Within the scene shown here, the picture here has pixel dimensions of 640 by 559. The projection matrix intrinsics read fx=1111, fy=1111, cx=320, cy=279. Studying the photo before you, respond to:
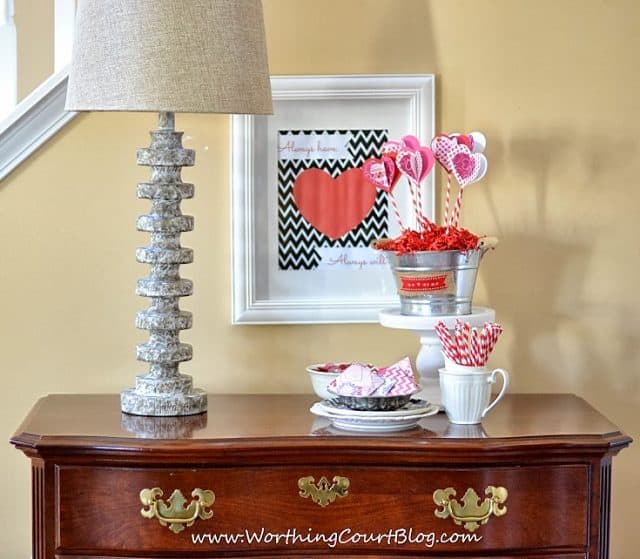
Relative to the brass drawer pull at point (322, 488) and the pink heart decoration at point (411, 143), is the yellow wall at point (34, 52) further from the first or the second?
the brass drawer pull at point (322, 488)

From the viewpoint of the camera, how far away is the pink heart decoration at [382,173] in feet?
6.32

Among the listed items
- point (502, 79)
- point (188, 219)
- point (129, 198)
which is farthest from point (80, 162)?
point (502, 79)

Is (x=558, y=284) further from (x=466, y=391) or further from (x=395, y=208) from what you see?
(x=466, y=391)

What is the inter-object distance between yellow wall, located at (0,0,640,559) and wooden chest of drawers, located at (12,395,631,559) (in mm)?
441

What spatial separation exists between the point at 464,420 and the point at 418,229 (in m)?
0.46

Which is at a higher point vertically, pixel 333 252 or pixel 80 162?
pixel 80 162

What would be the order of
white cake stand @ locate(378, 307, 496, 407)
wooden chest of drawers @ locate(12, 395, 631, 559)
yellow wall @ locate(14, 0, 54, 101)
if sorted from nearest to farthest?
wooden chest of drawers @ locate(12, 395, 631, 559)
white cake stand @ locate(378, 307, 496, 407)
yellow wall @ locate(14, 0, 54, 101)

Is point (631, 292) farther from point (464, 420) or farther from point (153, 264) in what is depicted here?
point (153, 264)

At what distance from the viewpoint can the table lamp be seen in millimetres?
1666

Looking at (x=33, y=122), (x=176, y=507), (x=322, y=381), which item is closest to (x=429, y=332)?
(x=322, y=381)

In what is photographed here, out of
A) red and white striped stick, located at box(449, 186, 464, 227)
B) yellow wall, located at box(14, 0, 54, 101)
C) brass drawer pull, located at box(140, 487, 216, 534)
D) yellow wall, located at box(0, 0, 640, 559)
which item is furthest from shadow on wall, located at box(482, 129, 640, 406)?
yellow wall, located at box(14, 0, 54, 101)

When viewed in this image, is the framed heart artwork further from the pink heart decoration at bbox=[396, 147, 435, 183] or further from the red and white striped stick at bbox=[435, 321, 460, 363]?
the red and white striped stick at bbox=[435, 321, 460, 363]

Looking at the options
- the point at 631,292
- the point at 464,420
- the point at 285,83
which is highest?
the point at 285,83

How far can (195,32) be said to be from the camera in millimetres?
1676
